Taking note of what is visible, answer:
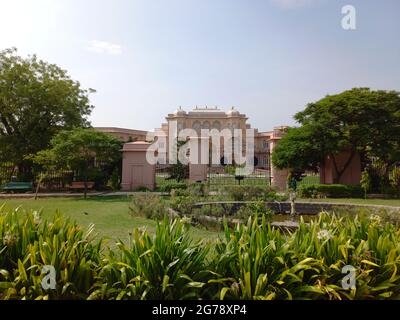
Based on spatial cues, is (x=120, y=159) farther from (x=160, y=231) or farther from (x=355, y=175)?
(x=160, y=231)

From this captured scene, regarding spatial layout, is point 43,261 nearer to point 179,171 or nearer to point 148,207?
point 148,207

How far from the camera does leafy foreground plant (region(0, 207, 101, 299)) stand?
7.71 feet

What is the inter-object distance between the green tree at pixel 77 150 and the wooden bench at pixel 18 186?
309 centimetres

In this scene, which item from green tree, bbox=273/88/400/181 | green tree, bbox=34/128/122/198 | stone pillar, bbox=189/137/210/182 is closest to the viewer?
green tree, bbox=34/128/122/198

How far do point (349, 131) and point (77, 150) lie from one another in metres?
13.1

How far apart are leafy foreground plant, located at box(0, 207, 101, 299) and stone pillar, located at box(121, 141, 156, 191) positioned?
14.2 m

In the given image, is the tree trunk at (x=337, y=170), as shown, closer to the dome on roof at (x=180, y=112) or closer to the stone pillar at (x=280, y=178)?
the stone pillar at (x=280, y=178)

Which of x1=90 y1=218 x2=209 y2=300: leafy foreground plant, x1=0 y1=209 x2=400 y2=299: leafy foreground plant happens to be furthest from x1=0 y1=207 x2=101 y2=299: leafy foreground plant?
x1=90 y1=218 x2=209 y2=300: leafy foreground plant

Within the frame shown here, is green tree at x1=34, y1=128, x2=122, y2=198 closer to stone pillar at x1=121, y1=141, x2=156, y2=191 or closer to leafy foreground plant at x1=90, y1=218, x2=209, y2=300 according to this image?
stone pillar at x1=121, y1=141, x2=156, y2=191
